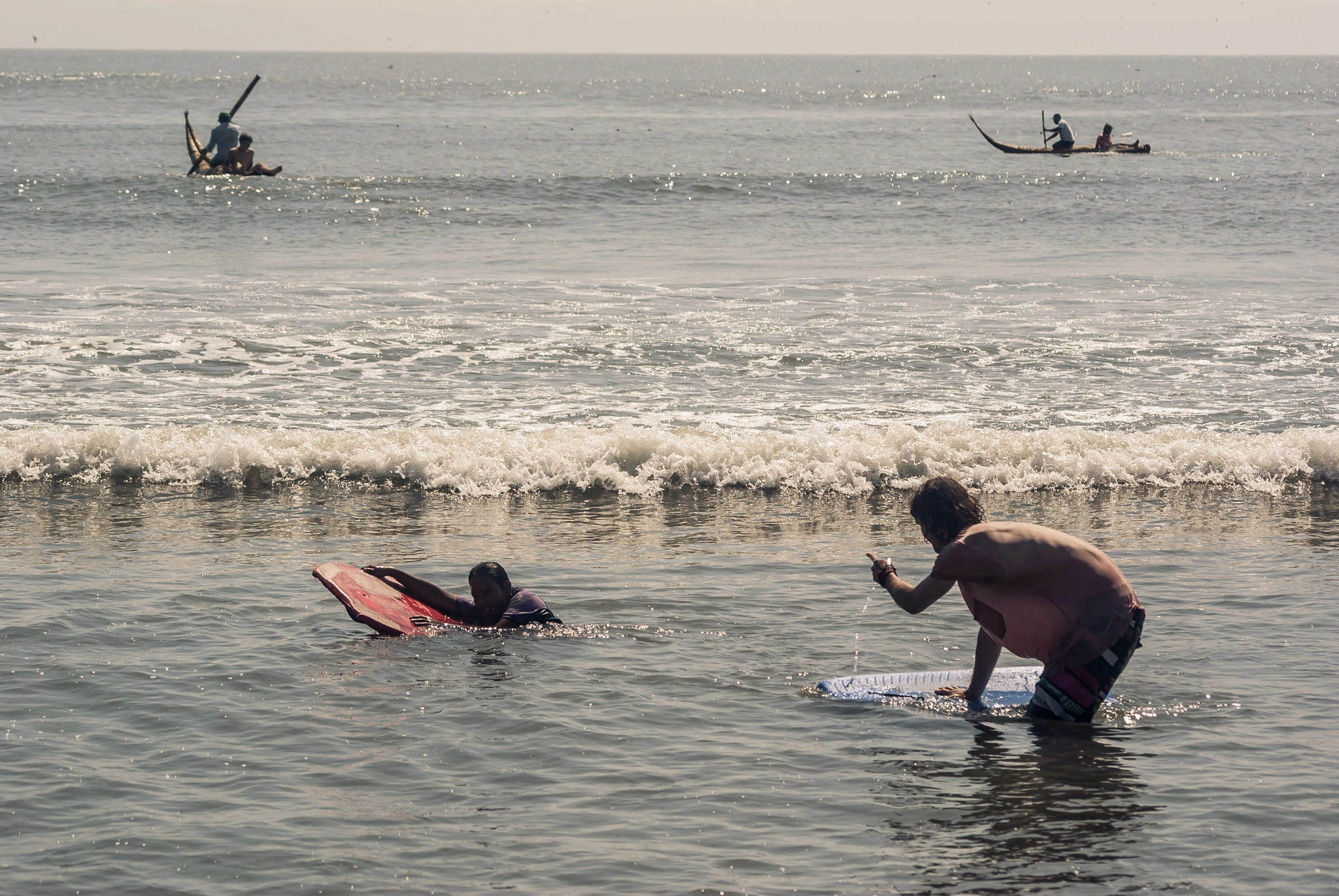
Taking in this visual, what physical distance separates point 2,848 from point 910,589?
12.0 feet

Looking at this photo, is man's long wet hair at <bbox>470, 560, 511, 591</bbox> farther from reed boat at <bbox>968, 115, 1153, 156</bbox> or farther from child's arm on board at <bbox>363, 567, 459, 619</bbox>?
reed boat at <bbox>968, 115, 1153, 156</bbox>

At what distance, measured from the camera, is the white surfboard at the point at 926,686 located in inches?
246

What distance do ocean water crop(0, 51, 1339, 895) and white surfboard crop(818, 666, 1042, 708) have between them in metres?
0.12

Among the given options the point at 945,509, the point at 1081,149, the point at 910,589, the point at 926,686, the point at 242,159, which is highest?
the point at 1081,149

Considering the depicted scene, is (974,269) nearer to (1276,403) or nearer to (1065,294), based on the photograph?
(1065,294)

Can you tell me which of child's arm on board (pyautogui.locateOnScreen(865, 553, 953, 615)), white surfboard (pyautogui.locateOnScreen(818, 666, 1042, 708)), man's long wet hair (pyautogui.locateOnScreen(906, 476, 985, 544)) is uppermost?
man's long wet hair (pyautogui.locateOnScreen(906, 476, 985, 544))

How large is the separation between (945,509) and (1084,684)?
104 centimetres

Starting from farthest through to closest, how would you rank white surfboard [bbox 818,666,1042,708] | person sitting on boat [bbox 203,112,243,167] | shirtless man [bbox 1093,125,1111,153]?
shirtless man [bbox 1093,125,1111,153] → person sitting on boat [bbox 203,112,243,167] → white surfboard [bbox 818,666,1042,708]

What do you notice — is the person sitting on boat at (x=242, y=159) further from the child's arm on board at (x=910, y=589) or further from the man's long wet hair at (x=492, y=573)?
the child's arm on board at (x=910, y=589)

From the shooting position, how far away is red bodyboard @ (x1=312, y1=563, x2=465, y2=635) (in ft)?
23.4

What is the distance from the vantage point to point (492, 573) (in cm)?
732

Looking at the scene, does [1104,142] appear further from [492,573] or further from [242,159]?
[492,573]

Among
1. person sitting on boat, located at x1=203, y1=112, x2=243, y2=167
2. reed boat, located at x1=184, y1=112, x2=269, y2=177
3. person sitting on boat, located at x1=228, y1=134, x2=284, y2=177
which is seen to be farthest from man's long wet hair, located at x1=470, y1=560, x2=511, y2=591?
reed boat, located at x1=184, y1=112, x2=269, y2=177

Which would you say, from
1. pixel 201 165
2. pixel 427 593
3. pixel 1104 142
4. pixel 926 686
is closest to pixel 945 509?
pixel 926 686
